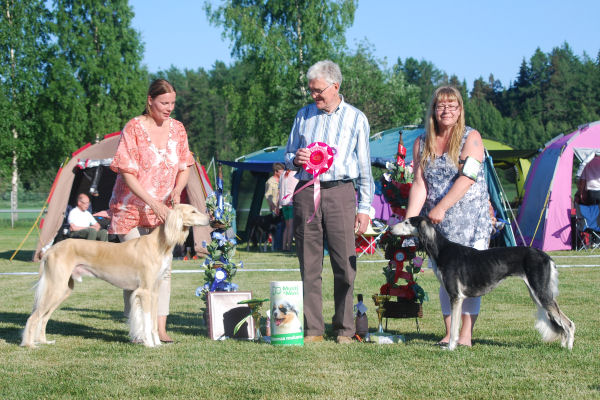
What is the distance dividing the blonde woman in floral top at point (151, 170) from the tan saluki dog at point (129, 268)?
0.49ft

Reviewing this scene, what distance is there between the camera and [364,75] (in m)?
31.8

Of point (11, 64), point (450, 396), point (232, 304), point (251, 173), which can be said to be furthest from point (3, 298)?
point (11, 64)

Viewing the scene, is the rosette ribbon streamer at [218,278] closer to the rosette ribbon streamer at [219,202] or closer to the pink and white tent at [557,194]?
the rosette ribbon streamer at [219,202]

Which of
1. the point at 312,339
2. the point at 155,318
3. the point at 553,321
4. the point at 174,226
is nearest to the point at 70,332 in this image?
the point at 155,318

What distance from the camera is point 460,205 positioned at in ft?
15.0

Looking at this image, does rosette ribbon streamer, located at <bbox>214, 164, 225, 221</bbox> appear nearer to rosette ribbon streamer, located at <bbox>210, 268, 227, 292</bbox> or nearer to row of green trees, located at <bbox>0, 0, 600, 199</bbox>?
rosette ribbon streamer, located at <bbox>210, 268, 227, 292</bbox>

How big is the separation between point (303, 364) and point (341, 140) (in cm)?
156

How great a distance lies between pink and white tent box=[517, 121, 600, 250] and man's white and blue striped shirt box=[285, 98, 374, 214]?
8.85 meters

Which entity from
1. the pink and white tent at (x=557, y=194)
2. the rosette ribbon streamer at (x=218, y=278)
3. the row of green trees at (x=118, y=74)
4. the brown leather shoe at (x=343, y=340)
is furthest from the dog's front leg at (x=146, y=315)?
the row of green trees at (x=118, y=74)

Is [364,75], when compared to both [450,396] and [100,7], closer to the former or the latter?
[100,7]

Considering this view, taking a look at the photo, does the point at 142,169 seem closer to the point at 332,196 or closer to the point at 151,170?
the point at 151,170

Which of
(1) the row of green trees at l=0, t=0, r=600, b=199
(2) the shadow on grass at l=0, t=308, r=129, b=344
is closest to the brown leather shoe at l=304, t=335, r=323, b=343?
(2) the shadow on grass at l=0, t=308, r=129, b=344

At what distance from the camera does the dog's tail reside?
430cm

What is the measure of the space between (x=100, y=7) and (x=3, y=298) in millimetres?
26321
